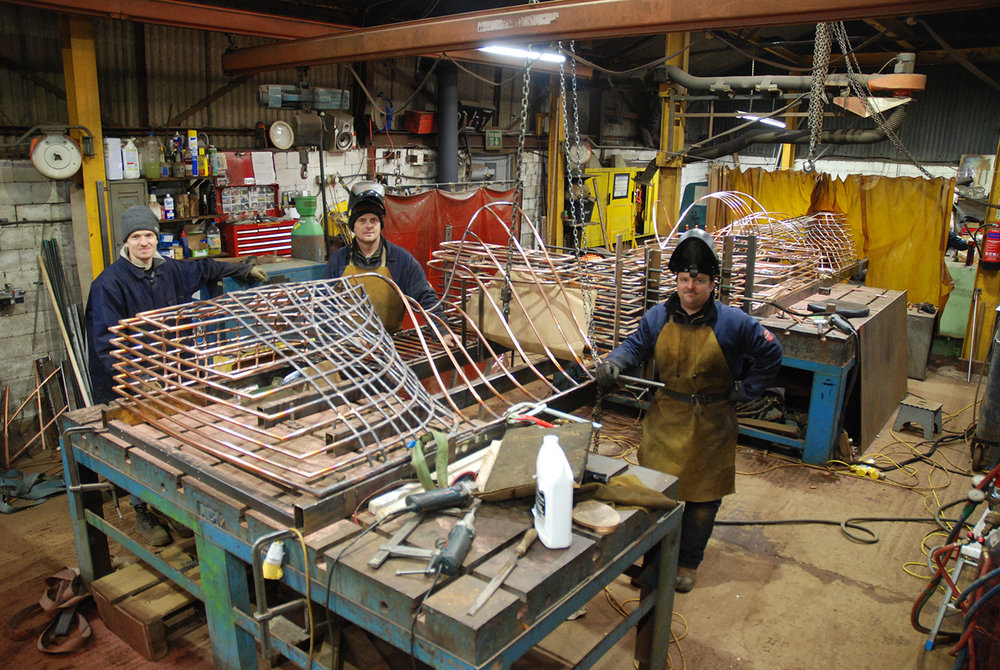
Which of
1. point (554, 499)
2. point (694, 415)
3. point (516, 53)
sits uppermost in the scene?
point (516, 53)

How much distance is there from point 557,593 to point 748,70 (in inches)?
599

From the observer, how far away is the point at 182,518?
2.65m

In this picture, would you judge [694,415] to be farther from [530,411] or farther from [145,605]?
[145,605]

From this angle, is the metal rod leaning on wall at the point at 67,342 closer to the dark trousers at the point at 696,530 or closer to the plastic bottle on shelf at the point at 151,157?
the plastic bottle on shelf at the point at 151,157

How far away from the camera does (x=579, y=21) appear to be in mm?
3885

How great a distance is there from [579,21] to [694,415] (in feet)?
7.36

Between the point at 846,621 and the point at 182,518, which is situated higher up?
the point at 182,518

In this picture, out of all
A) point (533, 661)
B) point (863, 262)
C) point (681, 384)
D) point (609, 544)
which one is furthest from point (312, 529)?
point (863, 262)

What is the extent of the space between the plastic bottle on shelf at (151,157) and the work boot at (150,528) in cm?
360

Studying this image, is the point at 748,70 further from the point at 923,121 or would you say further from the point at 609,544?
the point at 609,544

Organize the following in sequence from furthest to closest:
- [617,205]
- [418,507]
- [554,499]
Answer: [617,205]
[418,507]
[554,499]

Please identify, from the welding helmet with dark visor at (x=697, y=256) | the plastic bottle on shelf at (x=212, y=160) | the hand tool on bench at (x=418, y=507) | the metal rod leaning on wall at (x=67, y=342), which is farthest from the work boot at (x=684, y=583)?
the plastic bottle on shelf at (x=212, y=160)

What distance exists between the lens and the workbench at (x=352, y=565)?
1.90 metres

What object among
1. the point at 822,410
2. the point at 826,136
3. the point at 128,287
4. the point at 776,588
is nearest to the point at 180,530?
the point at 128,287
